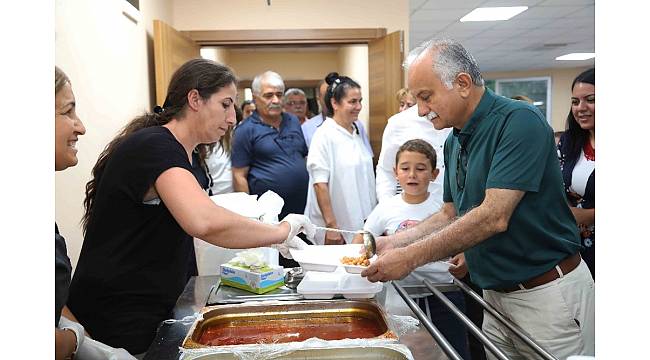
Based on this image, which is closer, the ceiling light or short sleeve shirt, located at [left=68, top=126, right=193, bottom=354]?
short sleeve shirt, located at [left=68, top=126, right=193, bottom=354]

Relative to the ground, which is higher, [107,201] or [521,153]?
[521,153]

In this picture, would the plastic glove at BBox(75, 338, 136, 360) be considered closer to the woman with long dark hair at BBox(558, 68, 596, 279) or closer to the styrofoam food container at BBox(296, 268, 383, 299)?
the styrofoam food container at BBox(296, 268, 383, 299)

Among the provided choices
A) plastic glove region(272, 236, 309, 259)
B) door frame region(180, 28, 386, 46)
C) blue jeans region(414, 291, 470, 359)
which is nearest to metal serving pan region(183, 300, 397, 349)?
plastic glove region(272, 236, 309, 259)

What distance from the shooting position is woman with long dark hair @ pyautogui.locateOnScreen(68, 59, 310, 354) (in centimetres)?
135

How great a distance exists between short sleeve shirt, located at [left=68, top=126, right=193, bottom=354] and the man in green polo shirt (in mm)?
587

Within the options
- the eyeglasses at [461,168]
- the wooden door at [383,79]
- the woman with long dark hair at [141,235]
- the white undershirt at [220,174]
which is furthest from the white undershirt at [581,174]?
the wooden door at [383,79]

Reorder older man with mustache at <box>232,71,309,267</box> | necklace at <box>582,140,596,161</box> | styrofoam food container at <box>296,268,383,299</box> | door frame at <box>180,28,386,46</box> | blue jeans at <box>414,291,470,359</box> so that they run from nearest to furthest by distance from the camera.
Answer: styrofoam food container at <box>296,268,383,299</box> → blue jeans at <box>414,291,470,359</box> → necklace at <box>582,140,596,161</box> → older man with mustache at <box>232,71,309,267</box> → door frame at <box>180,28,386,46</box>

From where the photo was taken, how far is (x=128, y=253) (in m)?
1.42

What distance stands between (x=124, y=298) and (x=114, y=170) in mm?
349

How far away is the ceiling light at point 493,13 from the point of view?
19.9 feet

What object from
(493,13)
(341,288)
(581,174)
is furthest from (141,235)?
(493,13)
